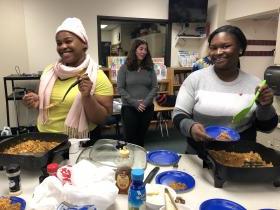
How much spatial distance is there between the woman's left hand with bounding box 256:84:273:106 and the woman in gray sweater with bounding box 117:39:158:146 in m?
1.84

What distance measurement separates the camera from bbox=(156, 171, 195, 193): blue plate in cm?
117

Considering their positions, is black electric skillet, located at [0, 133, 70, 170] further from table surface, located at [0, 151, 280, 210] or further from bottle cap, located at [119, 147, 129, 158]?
bottle cap, located at [119, 147, 129, 158]

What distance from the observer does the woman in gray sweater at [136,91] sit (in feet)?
10.0

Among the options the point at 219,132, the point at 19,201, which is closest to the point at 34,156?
the point at 19,201

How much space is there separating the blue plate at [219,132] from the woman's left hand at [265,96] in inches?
8.4

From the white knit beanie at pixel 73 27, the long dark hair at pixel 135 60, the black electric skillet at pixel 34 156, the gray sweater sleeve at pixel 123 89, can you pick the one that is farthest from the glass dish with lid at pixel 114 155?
the long dark hair at pixel 135 60

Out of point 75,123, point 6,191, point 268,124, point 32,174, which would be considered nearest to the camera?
point 6,191

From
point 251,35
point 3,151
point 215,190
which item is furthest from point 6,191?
point 251,35

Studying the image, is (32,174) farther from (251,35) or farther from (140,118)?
(251,35)

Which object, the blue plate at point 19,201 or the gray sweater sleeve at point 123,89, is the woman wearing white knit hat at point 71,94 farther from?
the gray sweater sleeve at point 123,89

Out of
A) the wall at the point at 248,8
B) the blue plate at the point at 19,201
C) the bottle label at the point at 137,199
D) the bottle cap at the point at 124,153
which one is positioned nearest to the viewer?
the bottle label at the point at 137,199

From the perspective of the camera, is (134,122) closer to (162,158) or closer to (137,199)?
(162,158)

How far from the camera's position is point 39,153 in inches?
46.4

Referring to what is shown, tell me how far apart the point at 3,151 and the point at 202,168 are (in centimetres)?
106
